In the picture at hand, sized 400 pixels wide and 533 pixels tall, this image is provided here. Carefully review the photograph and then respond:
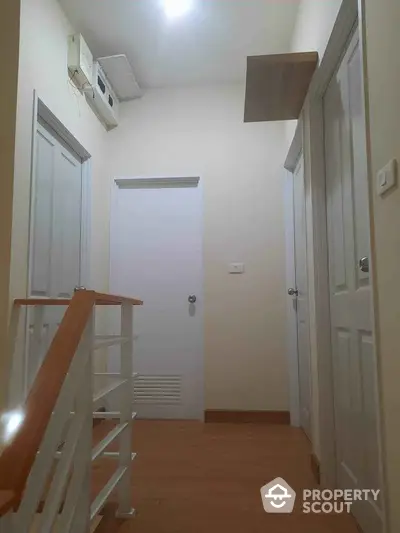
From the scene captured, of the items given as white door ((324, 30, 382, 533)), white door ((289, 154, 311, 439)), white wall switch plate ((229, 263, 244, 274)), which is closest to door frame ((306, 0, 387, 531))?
white door ((324, 30, 382, 533))

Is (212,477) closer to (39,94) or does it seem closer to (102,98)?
(39,94)

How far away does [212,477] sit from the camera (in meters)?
2.29

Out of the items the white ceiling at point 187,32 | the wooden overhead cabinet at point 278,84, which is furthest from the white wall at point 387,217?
the white ceiling at point 187,32

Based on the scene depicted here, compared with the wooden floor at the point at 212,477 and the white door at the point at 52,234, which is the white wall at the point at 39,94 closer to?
the white door at the point at 52,234

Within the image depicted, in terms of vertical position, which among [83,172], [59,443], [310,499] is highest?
[83,172]

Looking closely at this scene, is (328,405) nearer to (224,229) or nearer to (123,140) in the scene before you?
(224,229)

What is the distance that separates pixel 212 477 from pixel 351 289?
1299mm

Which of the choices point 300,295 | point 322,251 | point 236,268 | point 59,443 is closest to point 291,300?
point 300,295

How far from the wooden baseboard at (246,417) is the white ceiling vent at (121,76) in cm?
290

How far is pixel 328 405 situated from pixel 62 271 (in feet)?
6.40

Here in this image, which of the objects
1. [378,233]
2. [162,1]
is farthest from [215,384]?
[162,1]

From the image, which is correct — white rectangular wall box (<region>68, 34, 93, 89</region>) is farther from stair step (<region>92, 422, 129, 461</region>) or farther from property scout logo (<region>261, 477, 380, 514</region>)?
property scout logo (<region>261, 477, 380, 514</region>)

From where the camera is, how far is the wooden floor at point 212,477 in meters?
1.78

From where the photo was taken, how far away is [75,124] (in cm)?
305
